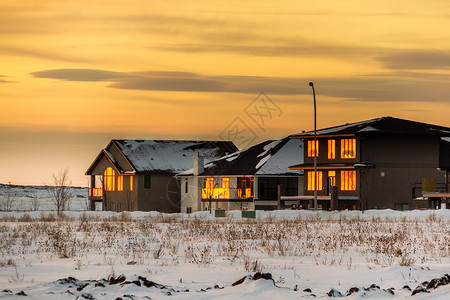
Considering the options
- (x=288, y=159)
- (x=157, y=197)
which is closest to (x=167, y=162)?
(x=157, y=197)

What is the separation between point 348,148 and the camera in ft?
200

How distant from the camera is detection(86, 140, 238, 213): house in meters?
75.2

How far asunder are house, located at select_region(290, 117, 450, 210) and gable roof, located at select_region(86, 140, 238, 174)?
18.9 metres

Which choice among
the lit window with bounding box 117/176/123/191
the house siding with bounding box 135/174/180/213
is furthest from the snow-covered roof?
the lit window with bounding box 117/176/123/191

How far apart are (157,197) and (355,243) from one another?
172ft

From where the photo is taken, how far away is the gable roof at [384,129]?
59.2m

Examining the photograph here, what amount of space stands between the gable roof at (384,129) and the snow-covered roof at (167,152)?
17.5 metres

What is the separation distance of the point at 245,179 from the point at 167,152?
13.7 metres

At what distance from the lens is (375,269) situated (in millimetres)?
17016

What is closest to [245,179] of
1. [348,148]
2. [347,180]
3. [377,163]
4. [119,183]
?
[347,180]

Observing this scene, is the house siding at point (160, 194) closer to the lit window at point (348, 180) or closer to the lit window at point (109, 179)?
the lit window at point (109, 179)

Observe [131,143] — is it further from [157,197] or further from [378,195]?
[378,195]

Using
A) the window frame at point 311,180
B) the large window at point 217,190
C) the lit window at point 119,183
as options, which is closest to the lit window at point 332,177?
the window frame at point 311,180

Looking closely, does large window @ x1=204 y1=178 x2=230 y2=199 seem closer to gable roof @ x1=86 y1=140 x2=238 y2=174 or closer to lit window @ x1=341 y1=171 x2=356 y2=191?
gable roof @ x1=86 y1=140 x2=238 y2=174
